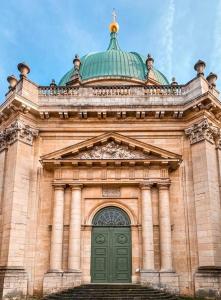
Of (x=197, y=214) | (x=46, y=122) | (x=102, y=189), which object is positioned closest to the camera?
(x=197, y=214)

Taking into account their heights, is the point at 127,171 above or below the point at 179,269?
above

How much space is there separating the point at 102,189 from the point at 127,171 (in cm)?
132

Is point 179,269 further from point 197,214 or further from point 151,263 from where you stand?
point 197,214

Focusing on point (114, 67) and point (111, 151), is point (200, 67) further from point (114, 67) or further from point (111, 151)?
point (114, 67)

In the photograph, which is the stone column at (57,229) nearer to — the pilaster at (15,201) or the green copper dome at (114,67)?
the pilaster at (15,201)

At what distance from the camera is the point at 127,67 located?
25.2 m

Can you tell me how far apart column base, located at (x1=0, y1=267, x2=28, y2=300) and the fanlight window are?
3513 mm

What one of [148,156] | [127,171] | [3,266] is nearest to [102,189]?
[127,171]

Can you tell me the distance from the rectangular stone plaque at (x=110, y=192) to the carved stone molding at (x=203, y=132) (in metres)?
3.86

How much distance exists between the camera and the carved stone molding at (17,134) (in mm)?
15805

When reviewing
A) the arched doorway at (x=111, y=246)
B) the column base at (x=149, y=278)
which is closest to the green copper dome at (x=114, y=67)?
the arched doorway at (x=111, y=246)

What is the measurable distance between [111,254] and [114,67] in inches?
551

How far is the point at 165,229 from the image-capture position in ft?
48.1

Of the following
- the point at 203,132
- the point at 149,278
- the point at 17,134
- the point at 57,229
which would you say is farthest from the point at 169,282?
the point at 17,134
